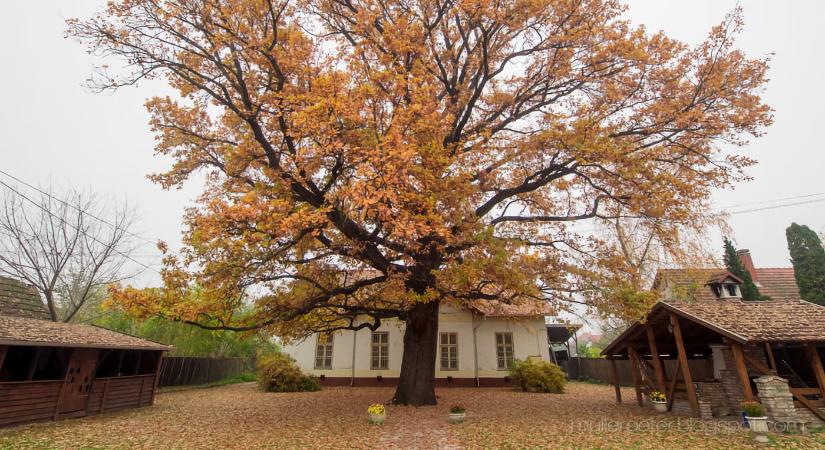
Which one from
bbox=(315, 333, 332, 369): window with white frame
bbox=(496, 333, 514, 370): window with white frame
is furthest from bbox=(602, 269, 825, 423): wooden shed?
bbox=(315, 333, 332, 369): window with white frame

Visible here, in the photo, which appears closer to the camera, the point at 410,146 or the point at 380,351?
the point at 410,146

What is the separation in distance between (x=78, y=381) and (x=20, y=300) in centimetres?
962

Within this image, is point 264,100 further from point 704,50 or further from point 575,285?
point 704,50

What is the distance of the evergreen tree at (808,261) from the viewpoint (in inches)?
621

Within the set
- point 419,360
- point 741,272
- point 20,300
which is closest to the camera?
point 419,360

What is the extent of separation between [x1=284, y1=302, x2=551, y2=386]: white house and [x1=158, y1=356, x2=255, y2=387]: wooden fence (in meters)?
5.09

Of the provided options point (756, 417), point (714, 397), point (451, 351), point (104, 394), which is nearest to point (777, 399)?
point (756, 417)

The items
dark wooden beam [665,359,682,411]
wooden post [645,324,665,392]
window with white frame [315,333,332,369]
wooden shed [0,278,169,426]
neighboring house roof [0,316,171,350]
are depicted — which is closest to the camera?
neighboring house roof [0,316,171,350]

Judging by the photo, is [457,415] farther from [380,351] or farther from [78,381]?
[380,351]

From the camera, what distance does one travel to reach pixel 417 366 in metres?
12.2

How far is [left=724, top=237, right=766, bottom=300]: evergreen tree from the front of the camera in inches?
615

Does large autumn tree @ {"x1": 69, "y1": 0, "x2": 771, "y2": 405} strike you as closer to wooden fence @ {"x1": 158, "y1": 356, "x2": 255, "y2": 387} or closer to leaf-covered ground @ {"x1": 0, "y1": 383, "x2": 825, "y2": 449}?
leaf-covered ground @ {"x1": 0, "y1": 383, "x2": 825, "y2": 449}

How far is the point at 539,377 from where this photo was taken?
16.9 metres

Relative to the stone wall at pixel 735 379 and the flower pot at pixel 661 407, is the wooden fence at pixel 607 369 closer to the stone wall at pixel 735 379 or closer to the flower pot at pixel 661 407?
the flower pot at pixel 661 407
